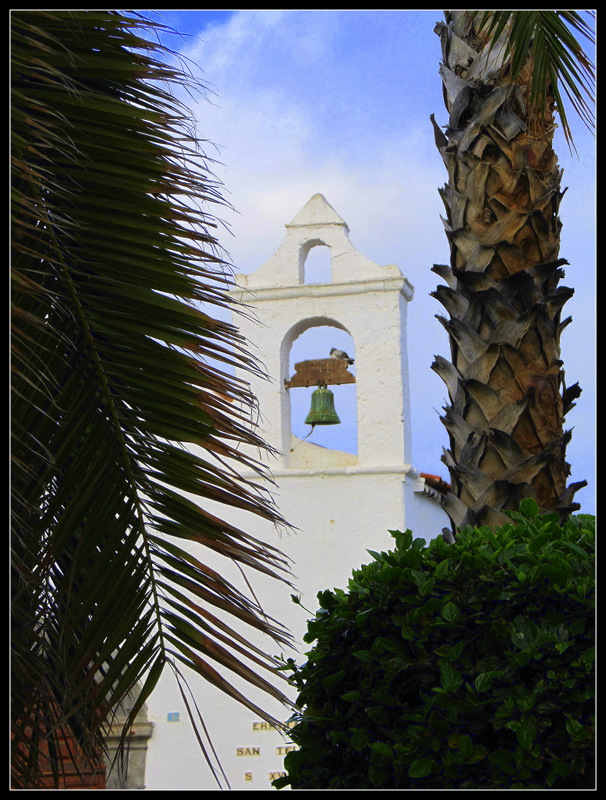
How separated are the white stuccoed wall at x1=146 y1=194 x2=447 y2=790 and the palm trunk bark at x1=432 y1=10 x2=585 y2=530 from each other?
26.8 ft

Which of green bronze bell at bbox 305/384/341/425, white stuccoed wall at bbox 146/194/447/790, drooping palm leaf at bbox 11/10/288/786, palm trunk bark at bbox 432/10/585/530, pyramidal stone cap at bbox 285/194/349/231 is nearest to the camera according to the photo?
drooping palm leaf at bbox 11/10/288/786

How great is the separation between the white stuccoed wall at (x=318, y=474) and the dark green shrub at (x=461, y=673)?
9.10 meters

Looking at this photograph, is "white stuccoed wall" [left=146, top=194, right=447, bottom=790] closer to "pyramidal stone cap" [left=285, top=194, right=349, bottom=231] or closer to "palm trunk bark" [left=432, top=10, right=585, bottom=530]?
"pyramidal stone cap" [left=285, top=194, right=349, bottom=231]

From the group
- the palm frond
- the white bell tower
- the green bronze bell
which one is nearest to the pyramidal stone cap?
the white bell tower

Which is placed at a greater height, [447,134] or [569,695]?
[447,134]

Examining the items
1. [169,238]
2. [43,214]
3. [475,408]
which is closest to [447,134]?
[475,408]

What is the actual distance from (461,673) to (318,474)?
9.83 meters

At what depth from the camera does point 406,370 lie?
39.9ft

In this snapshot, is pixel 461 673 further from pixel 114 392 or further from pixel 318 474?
pixel 318 474

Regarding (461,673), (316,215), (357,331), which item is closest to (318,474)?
(357,331)

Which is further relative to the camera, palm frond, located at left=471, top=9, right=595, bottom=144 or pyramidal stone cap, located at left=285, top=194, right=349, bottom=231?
pyramidal stone cap, located at left=285, top=194, right=349, bottom=231

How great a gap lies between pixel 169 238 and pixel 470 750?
1399 mm

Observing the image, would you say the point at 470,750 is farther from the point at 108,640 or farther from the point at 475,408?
the point at 475,408

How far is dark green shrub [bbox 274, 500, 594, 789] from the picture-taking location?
2.39 meters
